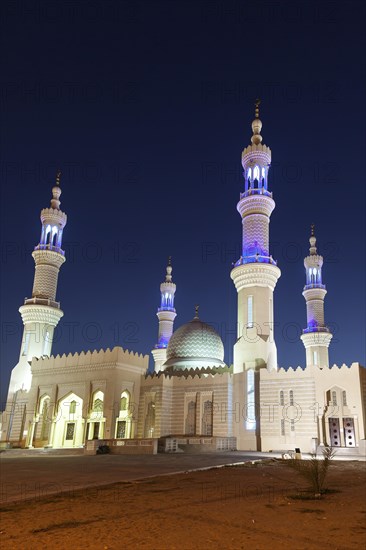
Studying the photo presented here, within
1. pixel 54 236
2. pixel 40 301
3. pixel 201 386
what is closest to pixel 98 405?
pixel 201 386

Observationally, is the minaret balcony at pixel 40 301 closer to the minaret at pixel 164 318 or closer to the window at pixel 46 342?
the window at pixel 46 342

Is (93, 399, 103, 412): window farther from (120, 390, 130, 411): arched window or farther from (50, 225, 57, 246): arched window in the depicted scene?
(50, 225, 57, 246): arched window

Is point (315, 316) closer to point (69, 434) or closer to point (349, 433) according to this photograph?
point (349, 433)

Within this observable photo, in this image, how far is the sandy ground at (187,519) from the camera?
16.6ft

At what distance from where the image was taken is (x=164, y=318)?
151 feet

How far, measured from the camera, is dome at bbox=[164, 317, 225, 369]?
3672 centimetres

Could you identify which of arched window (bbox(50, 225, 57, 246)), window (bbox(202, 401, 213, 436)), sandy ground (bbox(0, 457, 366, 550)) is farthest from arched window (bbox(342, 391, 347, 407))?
arched window (bbox(50, 225, 57, 246))

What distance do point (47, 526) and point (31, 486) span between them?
4150 millimetres

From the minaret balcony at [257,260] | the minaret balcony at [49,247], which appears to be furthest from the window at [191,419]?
the minaret balcony at [49,247]

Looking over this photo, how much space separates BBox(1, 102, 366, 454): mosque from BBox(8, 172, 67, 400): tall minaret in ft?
0.26

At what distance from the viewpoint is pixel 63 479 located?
10.9 m

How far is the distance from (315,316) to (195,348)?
11.1 metres

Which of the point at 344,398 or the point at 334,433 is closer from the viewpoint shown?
the point at 334,433

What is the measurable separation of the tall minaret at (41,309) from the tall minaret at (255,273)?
48.2 ft
